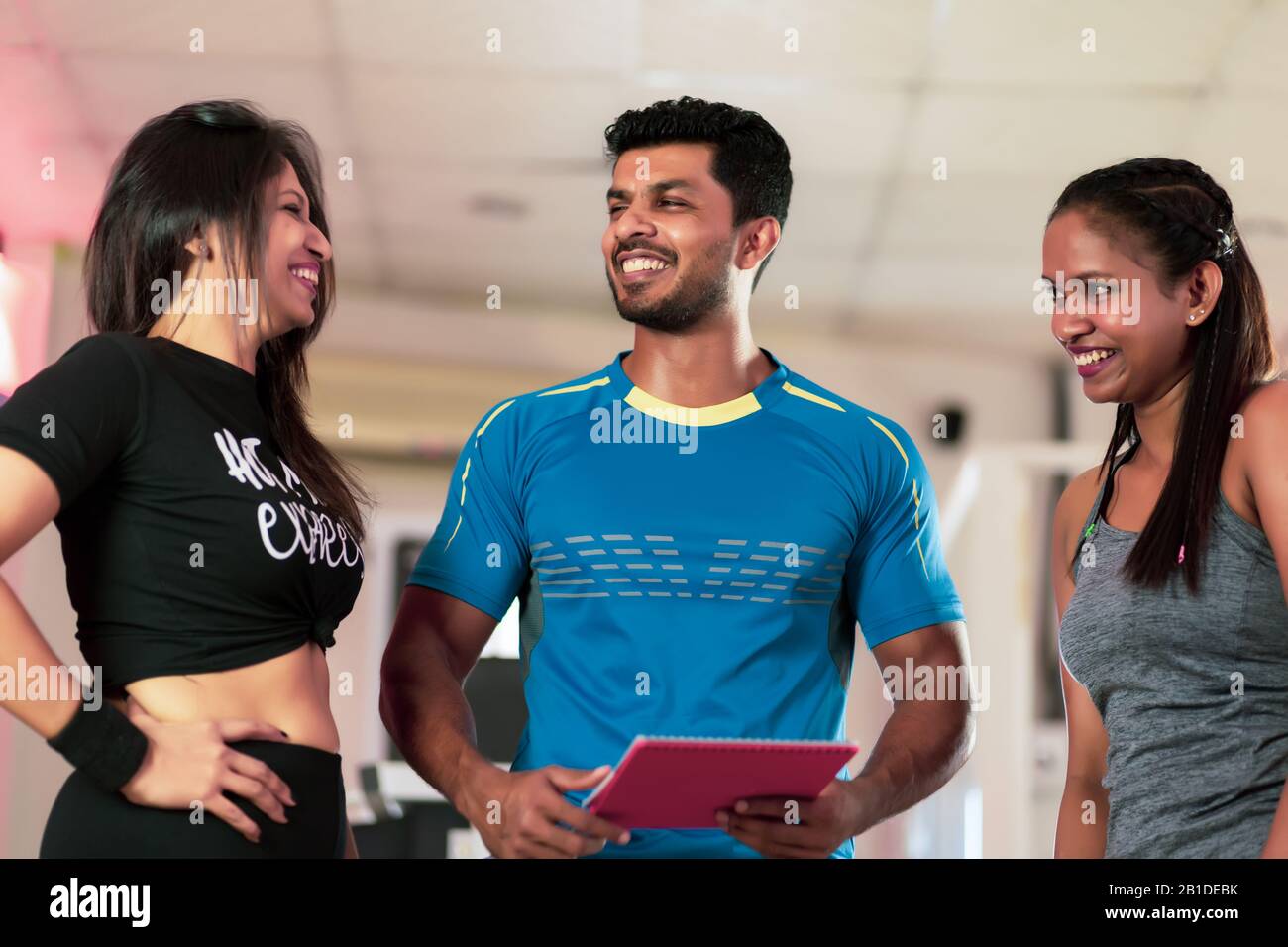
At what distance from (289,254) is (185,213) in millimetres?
139

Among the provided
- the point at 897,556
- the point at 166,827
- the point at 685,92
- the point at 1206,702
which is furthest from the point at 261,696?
the point at 685,92

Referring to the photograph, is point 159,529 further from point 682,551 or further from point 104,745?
point 682,551

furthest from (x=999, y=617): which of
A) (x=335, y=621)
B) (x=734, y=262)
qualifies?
(x=335, y=621)

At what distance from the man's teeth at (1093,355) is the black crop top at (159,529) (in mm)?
963

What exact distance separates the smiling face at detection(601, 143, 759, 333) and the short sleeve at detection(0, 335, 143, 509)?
2.39ft

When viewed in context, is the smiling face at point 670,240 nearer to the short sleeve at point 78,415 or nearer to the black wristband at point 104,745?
the short sleeve at point 78,415

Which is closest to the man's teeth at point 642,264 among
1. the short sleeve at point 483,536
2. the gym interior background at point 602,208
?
the short sleeve at point 483,536

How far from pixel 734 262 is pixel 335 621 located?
2.63 ft

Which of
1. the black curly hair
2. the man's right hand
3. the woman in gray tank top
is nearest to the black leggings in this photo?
the man's right hand

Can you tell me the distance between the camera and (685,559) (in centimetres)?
185

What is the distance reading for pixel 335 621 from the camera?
171 centimetres

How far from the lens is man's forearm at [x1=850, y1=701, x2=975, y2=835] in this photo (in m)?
1.75

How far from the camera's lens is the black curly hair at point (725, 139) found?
2.11 metres
